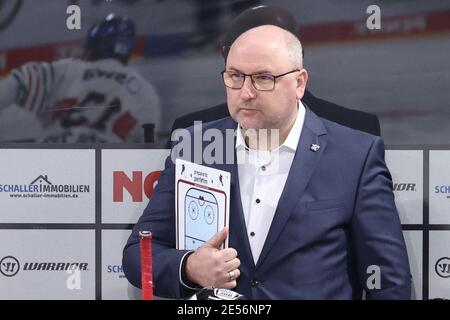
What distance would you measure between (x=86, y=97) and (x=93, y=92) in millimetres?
33

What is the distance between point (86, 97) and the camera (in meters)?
3.07

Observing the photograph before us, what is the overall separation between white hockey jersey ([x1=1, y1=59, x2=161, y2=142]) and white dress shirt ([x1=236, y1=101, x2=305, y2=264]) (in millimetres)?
406

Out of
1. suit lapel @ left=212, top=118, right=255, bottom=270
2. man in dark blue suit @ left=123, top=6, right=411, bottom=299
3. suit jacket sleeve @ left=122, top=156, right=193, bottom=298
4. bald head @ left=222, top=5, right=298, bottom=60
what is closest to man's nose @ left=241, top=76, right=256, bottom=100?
man in dark blue suit @ left=123, top=6, right=411, bottom=299

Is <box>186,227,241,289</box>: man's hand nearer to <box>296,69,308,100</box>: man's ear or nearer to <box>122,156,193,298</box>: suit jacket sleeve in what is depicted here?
<box>122,156,193,298</box>: suit jacket sleeve

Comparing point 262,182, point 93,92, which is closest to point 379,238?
point 262,182

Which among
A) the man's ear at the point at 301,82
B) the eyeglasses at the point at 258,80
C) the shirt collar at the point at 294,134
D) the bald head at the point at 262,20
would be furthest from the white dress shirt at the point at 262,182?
the bald head at the point at 262,20

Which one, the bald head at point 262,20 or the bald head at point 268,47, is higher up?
the bald head at point 262,20

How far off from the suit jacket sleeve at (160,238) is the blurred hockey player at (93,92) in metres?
0.22

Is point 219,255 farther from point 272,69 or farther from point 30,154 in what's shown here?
point 30,154

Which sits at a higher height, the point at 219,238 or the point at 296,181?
the point at 296,181

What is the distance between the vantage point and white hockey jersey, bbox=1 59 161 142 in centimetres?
306

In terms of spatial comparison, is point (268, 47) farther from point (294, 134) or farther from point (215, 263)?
point (215, 263)

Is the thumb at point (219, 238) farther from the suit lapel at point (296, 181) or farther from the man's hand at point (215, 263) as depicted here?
the suit lapel at point (296, 181)

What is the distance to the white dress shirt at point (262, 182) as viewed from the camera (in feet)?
9.82
